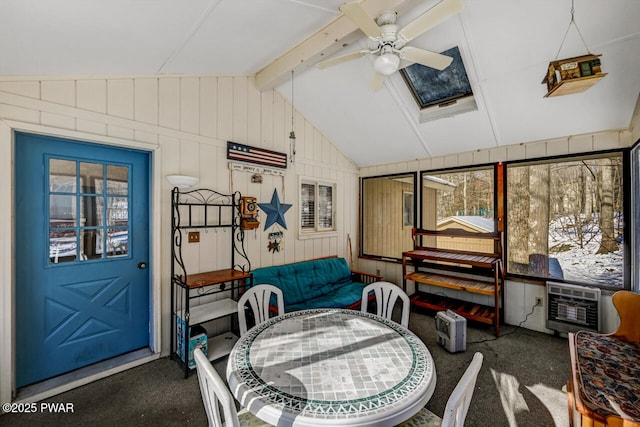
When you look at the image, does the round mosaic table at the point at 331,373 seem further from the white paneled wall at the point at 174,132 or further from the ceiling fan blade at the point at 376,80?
the ceiling fan blade at the point at 376,80

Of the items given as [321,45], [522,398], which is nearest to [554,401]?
[522,398]

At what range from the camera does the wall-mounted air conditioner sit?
116 inches

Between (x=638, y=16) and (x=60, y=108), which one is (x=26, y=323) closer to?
(x=60, y=108)

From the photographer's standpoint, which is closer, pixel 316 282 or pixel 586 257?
pixel 586 257

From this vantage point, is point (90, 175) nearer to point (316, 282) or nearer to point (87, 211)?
point (87, 211)

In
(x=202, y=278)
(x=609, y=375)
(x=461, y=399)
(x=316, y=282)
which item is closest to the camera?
(x=461, y=399)

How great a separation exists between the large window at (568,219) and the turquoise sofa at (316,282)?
2.07 m

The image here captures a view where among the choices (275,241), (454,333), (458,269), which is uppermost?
(275,241)

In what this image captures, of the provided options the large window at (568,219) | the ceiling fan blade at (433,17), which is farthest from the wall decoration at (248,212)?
the large window at (568,219)

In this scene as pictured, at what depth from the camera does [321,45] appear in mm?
2582

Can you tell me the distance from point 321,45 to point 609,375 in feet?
10.7

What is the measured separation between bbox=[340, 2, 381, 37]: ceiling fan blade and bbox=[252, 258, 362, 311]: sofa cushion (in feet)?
8.92

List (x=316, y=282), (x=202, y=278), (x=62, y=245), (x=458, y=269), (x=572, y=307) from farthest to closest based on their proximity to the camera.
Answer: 1. (x=458, y=269)
2. (x=316, y=282)
3. (x=572, y=307)
4. (x=202, y=278)
5. (x=62, y=245)

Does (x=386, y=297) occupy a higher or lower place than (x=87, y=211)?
lower
